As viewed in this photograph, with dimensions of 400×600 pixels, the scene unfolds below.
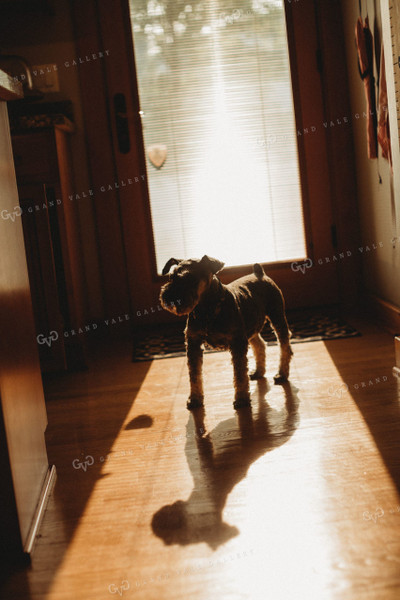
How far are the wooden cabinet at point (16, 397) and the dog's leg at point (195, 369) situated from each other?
65 centimetres

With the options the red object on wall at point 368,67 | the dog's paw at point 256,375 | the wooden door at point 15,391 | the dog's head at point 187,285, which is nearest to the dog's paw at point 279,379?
the dog's paw at point 256,375

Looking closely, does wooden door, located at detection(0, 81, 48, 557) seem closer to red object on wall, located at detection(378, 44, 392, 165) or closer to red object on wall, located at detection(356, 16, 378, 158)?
red object on wall, located at detection(378, 44, 392, 165)

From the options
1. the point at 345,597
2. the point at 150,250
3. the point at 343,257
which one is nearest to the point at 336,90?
the point at 343,257

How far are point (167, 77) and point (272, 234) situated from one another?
1.10m

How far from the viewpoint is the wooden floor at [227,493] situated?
1.27 metres

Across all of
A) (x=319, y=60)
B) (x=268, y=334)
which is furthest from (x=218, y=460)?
(x=319, y=60)

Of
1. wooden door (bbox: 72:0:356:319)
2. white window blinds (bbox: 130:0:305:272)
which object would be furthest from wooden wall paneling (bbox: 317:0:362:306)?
white window blinds (bbox: 130:0:305:272)

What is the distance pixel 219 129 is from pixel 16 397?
2660 mm

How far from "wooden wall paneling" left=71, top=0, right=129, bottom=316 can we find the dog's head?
1688mm

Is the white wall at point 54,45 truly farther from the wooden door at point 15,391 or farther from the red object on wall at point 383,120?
the wooden door at point 15,391

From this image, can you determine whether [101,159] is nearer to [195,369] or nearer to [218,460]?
[195,369]

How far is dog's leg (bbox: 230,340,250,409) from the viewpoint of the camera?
2271 millimetres

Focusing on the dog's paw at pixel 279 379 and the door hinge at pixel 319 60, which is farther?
the door hinge at pixel 319 60

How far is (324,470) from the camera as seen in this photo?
172cm
